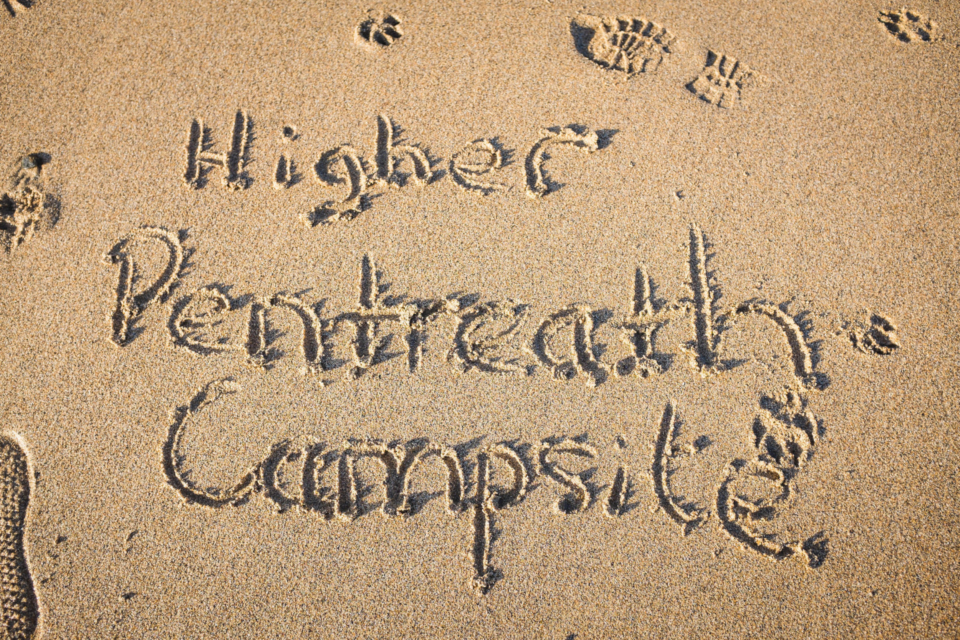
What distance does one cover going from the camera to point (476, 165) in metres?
2.41

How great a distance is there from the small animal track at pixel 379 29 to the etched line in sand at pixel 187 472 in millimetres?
1623

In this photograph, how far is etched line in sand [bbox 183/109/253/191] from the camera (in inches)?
95.3

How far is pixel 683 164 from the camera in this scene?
241cm

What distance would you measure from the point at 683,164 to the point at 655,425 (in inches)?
42.8

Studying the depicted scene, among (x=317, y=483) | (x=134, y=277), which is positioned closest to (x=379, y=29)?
(x=134, y=277)

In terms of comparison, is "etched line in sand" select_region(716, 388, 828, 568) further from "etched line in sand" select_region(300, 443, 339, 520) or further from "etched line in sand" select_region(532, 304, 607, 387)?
"etched line in sand" select_region(300, 443, 339, 520)

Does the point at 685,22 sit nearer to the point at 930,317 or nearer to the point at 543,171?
the point at 543,171

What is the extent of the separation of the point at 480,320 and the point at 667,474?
0.86 m

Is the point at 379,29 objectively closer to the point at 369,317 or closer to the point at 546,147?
the point at 546,147

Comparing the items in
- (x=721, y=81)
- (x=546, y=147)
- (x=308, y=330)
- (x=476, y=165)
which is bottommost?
(x=308, y=330)

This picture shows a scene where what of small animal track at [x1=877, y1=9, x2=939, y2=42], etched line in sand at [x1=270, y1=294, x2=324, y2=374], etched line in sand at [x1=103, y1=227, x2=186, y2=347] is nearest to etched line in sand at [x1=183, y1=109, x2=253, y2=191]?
etched line in sand at [x1=103, y1=227, x2=186, y2=347]

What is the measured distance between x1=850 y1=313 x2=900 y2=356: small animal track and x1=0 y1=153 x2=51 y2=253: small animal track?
3.24 metres

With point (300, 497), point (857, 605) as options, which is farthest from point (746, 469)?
point (300, 497)

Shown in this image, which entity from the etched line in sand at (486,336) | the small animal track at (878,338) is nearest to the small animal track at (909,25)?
the small animal track at (878,338)
